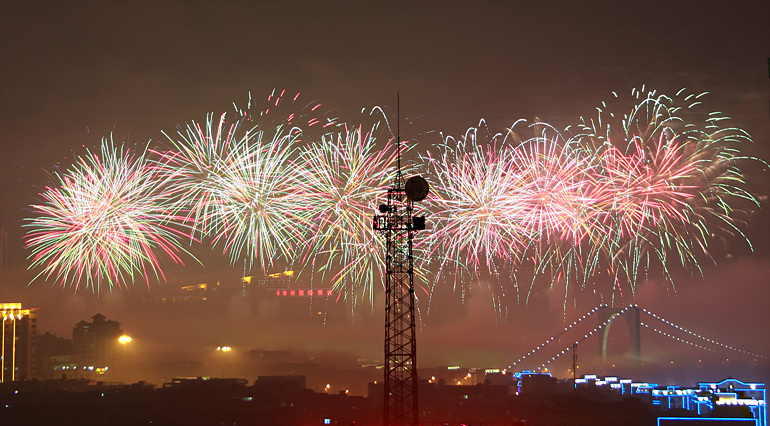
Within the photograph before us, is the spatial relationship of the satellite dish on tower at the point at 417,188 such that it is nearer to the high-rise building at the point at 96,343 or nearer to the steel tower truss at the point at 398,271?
the steel tower truss at the point at 398,271

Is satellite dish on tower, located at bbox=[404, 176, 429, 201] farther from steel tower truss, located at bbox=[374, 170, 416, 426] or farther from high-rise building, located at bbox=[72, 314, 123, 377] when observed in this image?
high-rise building, located at bbox=[72, 314, 123, 377]

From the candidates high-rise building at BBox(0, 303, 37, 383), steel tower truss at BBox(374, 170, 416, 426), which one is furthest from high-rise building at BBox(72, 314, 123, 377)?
steel tower truss at BBox(374, 170, 416, 426)

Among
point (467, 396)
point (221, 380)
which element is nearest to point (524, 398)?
point (467, 396)

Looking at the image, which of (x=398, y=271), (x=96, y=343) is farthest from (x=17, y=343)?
(x=398, y=271)

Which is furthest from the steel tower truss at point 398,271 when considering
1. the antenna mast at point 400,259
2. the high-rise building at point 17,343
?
the high-rise building at point 17,343

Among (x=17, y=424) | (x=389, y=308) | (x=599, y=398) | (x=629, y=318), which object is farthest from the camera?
(x=629, y=318)

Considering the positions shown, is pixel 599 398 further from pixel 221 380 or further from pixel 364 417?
pixel 221 380
